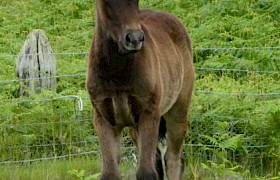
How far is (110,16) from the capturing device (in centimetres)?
619

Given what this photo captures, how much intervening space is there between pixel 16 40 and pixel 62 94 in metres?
5.28

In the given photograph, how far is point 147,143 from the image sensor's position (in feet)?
21.9

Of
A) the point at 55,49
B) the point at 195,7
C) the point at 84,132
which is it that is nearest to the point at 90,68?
the point at 84,132

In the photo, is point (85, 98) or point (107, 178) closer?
point (107, 178)

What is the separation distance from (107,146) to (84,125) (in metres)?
2.68

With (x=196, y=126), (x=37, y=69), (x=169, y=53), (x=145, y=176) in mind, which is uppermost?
(x=169, y=53)

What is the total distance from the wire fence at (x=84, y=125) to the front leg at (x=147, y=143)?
Result: 1944 mm

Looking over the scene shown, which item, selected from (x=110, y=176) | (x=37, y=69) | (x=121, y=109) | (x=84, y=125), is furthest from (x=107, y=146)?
(x=37, y=69)

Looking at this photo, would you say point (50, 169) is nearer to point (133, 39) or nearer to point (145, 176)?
point (145, 176)

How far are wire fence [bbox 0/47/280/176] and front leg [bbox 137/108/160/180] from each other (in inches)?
76.5

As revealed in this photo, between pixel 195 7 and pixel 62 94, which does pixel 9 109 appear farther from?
pixel 195 7

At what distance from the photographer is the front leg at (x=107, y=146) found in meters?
6.64

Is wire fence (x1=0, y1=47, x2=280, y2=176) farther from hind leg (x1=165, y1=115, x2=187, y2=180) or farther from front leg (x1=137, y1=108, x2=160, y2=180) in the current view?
front leg (x1=137, y1=108, x2=160, y2=180)

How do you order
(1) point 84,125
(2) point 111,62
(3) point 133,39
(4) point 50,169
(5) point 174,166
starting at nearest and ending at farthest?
1. (3) point 133,39
2. (2) point 111,62
3. (5) point 174,166
4. (4) point 50,169
5. (1) point 84,125
